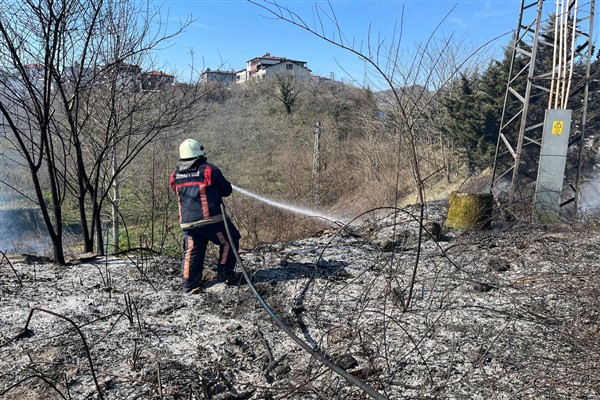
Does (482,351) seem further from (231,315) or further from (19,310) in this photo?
(19,310)

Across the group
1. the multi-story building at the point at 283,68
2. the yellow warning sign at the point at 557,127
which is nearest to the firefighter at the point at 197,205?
the yellow warning sign at the point at 557,127

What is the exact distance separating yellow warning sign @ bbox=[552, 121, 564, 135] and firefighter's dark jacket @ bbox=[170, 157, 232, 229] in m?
7.13

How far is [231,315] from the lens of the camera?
4039mm

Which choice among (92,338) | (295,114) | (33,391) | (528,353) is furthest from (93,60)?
(295,114)

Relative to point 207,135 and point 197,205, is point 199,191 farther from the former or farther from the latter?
point 207,135

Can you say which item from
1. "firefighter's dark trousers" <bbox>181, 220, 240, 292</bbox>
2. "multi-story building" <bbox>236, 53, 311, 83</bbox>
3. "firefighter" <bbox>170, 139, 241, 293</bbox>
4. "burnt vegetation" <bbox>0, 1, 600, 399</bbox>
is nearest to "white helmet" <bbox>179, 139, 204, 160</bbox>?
"firefighter" <bbox>170, 139, 241, 293</bbox>

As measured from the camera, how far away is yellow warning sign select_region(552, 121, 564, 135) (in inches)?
335

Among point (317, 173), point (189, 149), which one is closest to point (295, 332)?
point (189, 149)

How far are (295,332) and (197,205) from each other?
1717mm

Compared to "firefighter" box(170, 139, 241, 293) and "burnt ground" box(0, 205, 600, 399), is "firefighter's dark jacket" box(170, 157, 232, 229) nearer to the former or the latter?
"firefighter" box(170, 139, 241, 293)

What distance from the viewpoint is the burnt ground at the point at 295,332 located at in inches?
112

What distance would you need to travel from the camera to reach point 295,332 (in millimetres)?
3715

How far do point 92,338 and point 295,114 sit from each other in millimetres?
33268

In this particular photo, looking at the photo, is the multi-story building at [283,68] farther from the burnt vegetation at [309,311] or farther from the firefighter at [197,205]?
the firefighter at [197,205]
